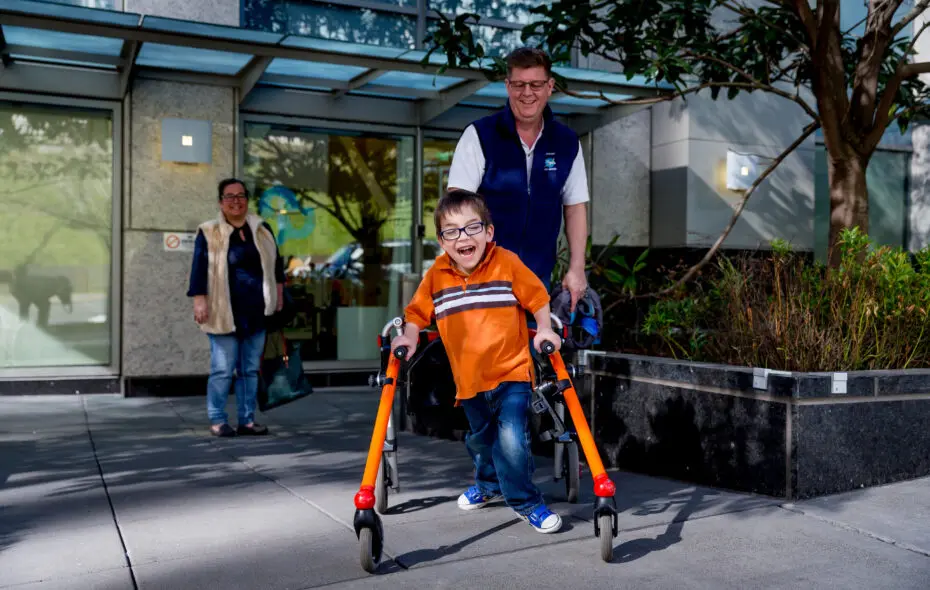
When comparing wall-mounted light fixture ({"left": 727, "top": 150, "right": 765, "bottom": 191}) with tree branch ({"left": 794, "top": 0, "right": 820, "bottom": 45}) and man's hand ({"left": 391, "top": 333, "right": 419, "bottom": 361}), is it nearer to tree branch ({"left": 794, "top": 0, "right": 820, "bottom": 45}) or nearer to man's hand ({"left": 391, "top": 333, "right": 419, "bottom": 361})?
tree branch ({"left": 794, "top": 0, "right": 820, "bottom": 45})

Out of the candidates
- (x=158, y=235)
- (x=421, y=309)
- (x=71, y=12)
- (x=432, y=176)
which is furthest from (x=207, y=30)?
Answer: (x=421, y=309)

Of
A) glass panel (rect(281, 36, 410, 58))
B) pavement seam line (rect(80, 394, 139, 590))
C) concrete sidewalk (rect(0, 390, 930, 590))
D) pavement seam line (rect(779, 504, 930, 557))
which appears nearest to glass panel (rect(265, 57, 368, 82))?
glass panel (rect(281, 36, 410, 58))

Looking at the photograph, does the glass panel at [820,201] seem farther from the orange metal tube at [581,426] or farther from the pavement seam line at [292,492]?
the orange metal tube at [581,426]

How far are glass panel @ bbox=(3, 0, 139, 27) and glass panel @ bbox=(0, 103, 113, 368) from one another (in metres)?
1.99

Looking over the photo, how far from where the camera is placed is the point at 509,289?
402cm

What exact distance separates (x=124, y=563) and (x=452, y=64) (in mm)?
3860

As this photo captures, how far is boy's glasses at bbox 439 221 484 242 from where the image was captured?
12.9 ft

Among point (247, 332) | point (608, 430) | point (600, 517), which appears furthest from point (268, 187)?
point (600, 517)

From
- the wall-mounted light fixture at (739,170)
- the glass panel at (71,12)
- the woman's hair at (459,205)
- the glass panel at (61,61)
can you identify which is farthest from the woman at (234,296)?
the wall-mounted light fixture at (739,170)

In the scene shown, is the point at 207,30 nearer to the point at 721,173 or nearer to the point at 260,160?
the point at 260,160

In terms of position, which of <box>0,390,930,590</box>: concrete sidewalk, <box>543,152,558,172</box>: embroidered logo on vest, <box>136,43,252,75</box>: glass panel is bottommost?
<box>0,390,930,590</box>: concrete sidewalk

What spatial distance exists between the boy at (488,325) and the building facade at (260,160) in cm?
516

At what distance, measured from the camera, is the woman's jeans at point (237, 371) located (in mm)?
7137

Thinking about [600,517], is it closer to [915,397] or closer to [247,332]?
[915,397]
